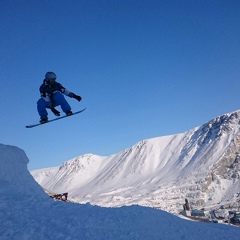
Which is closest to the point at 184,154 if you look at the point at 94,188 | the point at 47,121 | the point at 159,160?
the point at 159,160

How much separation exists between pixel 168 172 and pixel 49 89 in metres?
89.2

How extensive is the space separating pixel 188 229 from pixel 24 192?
14.2 feet

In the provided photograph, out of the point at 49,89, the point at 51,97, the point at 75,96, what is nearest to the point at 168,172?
the point at 75,96

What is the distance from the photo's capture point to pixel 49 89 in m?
10.4

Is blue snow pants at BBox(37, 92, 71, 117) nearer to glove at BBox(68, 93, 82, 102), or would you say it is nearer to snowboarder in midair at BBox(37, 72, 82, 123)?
snowboarder in midair at BBox(37, 72, 82, 123)

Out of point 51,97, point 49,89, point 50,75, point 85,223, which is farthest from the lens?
point 51,97

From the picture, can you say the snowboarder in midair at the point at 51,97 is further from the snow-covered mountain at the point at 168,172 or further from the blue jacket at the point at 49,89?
the snow-covered mountain at the point at 168,172

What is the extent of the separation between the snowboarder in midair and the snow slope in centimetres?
322

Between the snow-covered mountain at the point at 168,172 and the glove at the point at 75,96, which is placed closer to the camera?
the glove at the point at 75,96

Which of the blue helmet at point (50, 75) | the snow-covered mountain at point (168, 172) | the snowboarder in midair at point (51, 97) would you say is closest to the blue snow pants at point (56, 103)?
the snowboarder in midair at point (51, 97)

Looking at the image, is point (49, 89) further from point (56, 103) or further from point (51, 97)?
point (56, 103)

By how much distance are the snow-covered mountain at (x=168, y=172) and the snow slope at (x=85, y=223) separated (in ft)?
173

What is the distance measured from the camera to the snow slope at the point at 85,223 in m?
6.20

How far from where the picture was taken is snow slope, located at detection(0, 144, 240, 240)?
20.4ft
